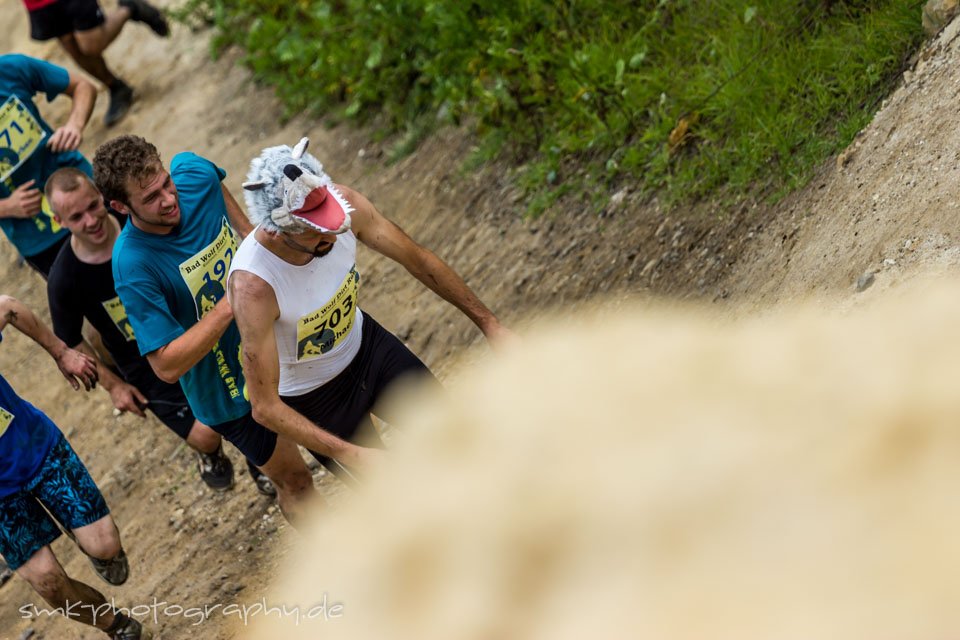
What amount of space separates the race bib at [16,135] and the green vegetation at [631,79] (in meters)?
2.81

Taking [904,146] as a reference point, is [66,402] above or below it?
below

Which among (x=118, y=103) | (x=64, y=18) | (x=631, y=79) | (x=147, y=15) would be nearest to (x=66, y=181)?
(x=631, y=79)

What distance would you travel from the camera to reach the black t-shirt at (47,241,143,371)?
5594 millimetres

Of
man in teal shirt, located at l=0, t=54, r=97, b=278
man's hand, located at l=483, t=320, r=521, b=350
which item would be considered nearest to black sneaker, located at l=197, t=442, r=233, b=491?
man in teal shirt, located at l=0, t=54, r=97, b=278

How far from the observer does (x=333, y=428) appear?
4832 millimetres

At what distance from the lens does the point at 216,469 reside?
636 centimetres

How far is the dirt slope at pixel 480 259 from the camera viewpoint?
480 cm

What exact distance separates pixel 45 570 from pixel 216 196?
6.30ft

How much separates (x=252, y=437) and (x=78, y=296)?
3.96ft

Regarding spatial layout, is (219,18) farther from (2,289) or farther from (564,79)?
(564,79)

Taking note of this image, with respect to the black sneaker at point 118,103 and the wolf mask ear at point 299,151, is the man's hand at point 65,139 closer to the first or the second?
the wolf mask ear at point 299,151

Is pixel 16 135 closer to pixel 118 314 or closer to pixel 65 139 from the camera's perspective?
pixel 65 139

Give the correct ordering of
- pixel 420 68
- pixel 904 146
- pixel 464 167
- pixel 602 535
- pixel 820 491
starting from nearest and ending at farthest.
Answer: pixel 820 491
pixel 602 535
pixel 904 146
pixel 464 167
pixel 420 68

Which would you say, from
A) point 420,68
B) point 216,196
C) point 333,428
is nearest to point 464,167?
point 420,68
